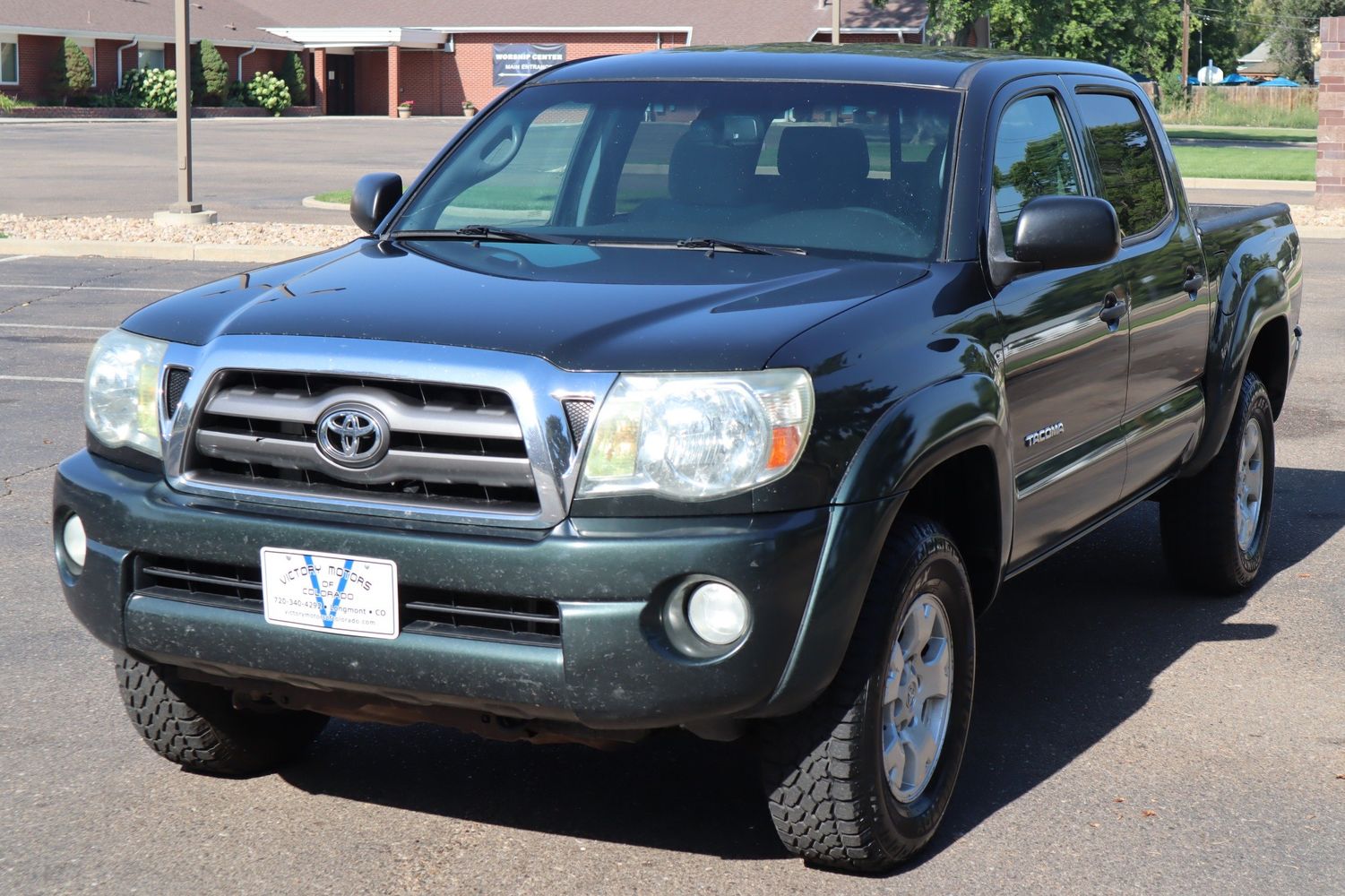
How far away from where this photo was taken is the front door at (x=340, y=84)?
70.4m

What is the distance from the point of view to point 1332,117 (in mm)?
24438

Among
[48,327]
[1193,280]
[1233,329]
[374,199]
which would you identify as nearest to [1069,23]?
[48,327]

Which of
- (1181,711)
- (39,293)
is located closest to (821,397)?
(1181,711)

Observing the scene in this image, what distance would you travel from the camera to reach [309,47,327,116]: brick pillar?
69.0m

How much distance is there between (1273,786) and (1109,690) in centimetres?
85

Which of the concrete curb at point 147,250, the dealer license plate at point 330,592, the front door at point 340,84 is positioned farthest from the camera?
the front door at point 340,84

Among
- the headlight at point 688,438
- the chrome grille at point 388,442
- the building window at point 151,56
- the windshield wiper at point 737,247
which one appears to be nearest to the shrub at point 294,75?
the building window at point 151,56

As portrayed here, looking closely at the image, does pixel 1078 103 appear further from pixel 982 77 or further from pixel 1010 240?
pixel 1010 240

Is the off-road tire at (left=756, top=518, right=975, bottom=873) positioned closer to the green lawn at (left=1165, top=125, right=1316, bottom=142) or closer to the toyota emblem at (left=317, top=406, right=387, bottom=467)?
the toyota emblem at (left=317, top=406, right=387, bottom=467)

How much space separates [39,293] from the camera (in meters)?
14.8

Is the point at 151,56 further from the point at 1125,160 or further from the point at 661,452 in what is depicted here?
the point at 661,452

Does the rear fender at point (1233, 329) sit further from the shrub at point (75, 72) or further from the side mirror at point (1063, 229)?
the shrub at point (75, 72)

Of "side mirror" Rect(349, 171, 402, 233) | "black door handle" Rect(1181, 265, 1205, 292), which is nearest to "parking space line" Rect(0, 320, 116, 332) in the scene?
"side mirror" Rect(349, 171, 402, 233)

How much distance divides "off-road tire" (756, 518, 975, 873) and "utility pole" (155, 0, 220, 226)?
16995mm
